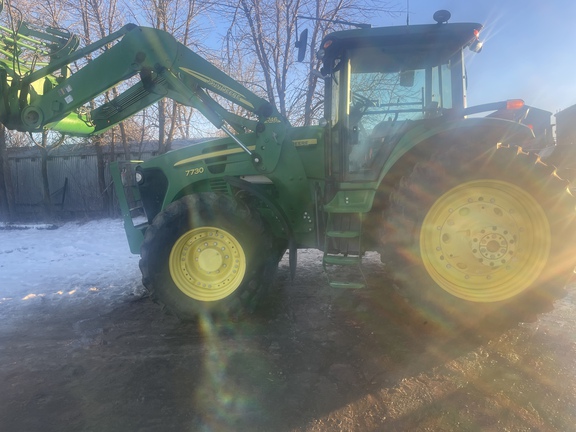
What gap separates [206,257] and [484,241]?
254 centimetres

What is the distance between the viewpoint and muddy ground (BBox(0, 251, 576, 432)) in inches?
88.9

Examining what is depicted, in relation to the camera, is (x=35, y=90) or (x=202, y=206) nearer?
(x=202, y=206)

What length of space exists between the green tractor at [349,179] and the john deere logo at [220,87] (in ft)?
0.04

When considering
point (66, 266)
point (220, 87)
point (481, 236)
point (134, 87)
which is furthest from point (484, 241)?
point (66, 266)

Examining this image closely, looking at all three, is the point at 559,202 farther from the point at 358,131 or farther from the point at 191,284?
the point at 191,284

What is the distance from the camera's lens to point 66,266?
19.2ft

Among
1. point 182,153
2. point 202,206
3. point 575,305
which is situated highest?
point 182,153

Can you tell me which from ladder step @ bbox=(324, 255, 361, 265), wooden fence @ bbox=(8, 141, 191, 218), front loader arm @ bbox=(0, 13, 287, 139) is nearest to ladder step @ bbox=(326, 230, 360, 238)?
ladder step @ bbox=(324, 255, 361, 265)

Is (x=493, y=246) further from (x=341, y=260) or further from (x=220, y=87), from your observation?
(x=220, y=87)

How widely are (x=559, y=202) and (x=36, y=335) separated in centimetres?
463

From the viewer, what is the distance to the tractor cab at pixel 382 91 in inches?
149

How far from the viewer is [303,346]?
313cm

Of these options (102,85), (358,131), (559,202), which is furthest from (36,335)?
(559,202)

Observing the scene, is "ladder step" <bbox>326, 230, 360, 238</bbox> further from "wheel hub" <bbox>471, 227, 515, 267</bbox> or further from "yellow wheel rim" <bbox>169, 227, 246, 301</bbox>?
"wheel hub" <bbox>471, 227, 515, 267</bbox>
